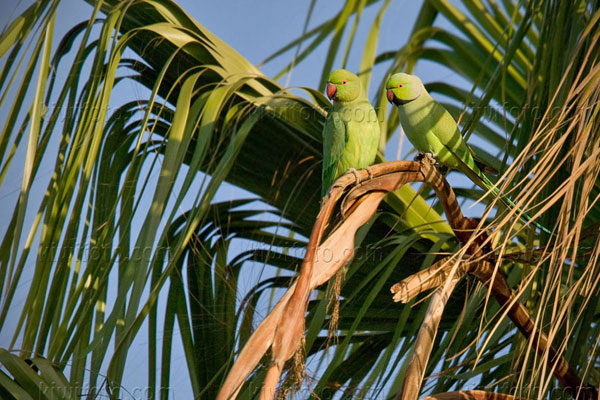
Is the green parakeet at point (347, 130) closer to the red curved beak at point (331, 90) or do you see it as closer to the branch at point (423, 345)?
the red curved beak at point (331, 90)

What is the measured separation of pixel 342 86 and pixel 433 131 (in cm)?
27

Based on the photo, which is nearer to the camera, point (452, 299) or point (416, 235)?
point (416, 235)

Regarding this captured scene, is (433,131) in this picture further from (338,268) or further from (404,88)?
(338,268)

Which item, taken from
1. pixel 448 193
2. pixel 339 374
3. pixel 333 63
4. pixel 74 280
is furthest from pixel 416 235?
pixel 333 63

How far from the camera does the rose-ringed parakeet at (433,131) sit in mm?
1269

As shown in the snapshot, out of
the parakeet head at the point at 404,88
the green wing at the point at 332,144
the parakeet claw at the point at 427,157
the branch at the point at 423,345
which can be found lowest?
the branch at the point at 423,345

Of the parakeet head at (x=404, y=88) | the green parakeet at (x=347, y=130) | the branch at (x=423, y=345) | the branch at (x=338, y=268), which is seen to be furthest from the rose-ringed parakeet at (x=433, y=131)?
the branch at (x=423, y=345)

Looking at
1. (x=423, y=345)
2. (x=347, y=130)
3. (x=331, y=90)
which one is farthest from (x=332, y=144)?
(x=423, y=345)

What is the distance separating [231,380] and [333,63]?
4.70 ft

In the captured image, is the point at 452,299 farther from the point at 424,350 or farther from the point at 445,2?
the point at 445,2

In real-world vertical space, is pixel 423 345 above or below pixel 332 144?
below

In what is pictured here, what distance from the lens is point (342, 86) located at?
1474 millimetres

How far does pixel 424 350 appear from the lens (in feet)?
2.11

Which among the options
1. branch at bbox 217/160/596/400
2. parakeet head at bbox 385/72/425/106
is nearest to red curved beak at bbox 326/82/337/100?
parakeet head at bbox 385/72/425/106
